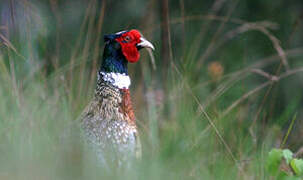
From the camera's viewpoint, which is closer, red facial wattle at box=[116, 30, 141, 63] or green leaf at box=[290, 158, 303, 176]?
green leaf at box=[290, 158, 303, 176]

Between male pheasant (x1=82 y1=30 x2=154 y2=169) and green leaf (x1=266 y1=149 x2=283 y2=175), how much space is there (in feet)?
2.37

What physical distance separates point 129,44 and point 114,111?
1.44 feet

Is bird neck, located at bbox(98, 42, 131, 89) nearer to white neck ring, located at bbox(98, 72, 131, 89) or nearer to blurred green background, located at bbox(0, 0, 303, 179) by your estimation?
white neck ring, located at bbox(98, 72, 131, 89)

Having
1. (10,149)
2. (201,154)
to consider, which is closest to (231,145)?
(201,154)

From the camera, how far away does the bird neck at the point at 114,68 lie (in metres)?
3.17

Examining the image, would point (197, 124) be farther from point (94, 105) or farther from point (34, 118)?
point (34, 118)

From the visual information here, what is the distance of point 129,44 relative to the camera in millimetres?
3273

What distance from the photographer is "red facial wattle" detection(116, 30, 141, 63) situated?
326 cm

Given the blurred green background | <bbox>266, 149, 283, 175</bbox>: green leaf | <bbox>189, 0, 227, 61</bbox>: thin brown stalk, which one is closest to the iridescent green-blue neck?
the blurred green background

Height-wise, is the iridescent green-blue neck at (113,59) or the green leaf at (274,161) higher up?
the iridescent green-blue neck at (113,59)

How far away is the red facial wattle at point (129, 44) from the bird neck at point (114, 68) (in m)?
0.03

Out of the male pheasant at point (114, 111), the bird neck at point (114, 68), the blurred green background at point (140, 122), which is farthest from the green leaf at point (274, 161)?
the bird neck at point (114, 68)

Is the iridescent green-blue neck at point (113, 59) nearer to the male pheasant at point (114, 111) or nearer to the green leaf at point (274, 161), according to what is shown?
the male pheasant at point (114, 111)

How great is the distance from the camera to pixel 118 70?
3.20m
